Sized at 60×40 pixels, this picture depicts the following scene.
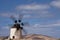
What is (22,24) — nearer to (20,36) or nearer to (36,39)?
(20,36)

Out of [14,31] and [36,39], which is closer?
[14,31]

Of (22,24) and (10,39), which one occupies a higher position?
(22,24)

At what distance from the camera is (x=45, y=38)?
70.7 m

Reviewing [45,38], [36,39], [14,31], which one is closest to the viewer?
[14,31]

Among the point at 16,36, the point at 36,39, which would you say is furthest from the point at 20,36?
the point at 36,39

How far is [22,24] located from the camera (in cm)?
5072

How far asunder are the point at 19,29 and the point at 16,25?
119 cm

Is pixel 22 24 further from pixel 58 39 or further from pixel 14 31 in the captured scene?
pixel 58 39

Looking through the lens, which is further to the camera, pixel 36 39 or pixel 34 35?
pixel 34 35

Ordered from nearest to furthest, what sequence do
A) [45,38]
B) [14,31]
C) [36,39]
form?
[14,31] → [36,39] → [45,38]

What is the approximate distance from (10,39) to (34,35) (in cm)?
2277

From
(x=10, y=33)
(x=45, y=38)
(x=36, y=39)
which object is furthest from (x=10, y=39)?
(x=45, y=38)

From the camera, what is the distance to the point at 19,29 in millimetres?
49344

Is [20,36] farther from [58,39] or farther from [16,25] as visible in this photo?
[58,39]
